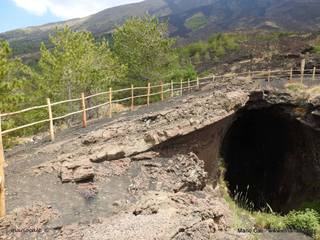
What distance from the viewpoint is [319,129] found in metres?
24.7

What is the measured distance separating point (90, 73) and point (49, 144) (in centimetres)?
1676

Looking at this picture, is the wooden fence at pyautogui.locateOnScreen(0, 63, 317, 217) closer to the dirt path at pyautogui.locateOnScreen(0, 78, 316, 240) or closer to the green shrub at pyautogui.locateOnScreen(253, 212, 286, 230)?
the dirt path at pyautogui.locateOnScreen(0, 78, 316, 240)

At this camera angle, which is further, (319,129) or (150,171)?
(319,129)

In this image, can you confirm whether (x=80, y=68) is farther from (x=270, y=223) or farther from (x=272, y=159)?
(x=270, y=223)

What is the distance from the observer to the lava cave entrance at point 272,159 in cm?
2638

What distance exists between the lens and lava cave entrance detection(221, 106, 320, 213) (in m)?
26.4

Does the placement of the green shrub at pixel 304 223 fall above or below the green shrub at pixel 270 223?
above

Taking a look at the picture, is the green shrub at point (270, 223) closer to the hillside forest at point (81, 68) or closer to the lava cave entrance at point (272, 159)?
the lava cave entrance at point (272, 159)

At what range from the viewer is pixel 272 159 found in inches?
1229

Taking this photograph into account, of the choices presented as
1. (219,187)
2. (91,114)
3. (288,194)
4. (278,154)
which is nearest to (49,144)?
(219,187)

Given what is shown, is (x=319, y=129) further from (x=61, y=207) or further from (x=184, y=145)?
(x=61, y=207)

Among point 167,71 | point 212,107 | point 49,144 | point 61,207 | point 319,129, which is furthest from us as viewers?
point 167,71

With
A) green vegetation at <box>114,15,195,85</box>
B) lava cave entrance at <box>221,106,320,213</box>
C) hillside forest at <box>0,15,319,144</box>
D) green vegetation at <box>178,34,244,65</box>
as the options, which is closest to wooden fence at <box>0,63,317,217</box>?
hillside forest at <box>0,15,319,144</box>

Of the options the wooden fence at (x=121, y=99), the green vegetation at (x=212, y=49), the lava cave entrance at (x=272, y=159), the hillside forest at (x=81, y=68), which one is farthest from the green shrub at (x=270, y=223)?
the green vegetation at (x=212, y=49)
